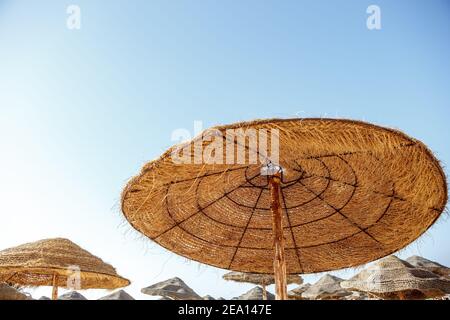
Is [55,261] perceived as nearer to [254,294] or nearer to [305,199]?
[305,199]

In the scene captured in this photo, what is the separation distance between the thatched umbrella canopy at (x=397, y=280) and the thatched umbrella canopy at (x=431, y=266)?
9.81 feet

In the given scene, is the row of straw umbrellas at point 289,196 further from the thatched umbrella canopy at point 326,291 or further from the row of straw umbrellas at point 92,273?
the thatched umbrella canopy at point 326,291

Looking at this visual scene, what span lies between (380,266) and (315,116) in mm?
8768

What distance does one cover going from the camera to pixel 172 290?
51.5 feet

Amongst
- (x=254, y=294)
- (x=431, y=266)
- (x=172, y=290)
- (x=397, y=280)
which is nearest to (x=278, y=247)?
(x=397, y=280)

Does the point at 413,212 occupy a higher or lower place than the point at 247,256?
higher

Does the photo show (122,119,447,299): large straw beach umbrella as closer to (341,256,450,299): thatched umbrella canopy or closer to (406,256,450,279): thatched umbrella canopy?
(341,256,450,299): thatched umbrella canopy

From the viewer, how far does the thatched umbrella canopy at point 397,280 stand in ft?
30.1

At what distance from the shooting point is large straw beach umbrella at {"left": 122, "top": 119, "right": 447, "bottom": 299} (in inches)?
127

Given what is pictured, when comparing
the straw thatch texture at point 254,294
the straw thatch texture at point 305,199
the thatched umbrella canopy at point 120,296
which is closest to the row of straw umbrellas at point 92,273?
the straw thatch texture at point 305,199

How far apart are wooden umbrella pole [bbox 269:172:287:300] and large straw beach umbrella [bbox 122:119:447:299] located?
0.01 metres
